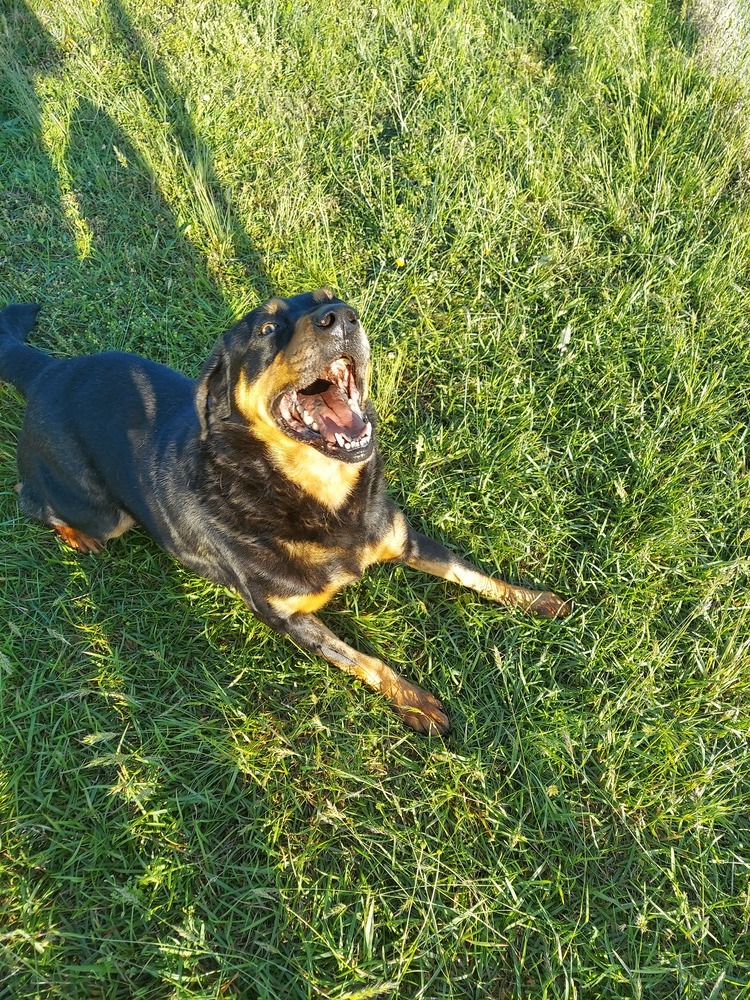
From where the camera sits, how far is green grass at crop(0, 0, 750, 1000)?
215 centimetres

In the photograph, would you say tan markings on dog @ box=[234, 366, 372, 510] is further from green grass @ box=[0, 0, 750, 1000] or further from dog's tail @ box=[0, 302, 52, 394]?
dog's tail @ box=[0, 302, 52, 394]

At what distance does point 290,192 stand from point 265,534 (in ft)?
9.21

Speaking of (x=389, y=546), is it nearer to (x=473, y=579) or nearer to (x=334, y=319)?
(x=473, y=579)

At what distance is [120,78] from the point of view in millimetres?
5043

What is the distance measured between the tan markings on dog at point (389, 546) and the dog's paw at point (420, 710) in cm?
54

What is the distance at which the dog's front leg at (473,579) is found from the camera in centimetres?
286

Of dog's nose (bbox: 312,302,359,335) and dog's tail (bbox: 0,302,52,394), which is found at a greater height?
dog's nose (bbox: 312,302,359,335)

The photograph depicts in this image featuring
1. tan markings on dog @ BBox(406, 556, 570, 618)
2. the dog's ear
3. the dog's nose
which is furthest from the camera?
tan markings on dog @ BBox(406, 556, 570, 618)

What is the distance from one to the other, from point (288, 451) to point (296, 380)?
0.32 meters

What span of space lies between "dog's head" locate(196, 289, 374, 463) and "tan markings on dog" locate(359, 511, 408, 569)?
469 mm

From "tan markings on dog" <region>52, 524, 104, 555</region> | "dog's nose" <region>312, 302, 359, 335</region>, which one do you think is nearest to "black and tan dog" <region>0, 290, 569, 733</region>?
→ "dog's nose" <region>312, 302, 359, 335</region>

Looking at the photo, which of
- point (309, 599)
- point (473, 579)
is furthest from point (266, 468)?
point (473, 579)

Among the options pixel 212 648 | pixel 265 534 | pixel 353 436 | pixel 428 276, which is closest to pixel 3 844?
pixel 212 648

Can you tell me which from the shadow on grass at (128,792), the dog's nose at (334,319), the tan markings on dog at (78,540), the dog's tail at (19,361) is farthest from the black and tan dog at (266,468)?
the shadow on grass at (128,792)
